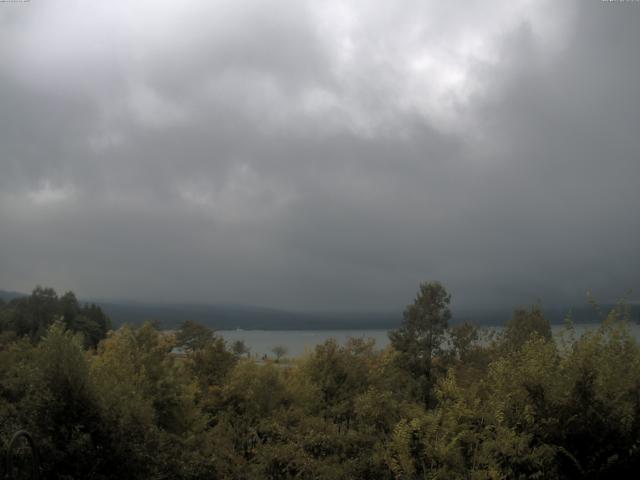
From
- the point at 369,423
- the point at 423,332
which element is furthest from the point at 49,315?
the point at 369,423

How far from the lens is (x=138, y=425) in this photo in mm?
17125

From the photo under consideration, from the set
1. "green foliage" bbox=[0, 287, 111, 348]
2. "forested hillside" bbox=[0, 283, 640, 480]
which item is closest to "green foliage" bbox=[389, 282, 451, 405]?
"forested hillside" bbox=[0, 283, 640, 480]

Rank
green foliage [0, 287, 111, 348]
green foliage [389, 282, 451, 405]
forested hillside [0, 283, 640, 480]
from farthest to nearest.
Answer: green foliage [0, 287, 111, 348], green foliage [389, 282, 451, 405], forested hillside [0, 283, 640, 480]

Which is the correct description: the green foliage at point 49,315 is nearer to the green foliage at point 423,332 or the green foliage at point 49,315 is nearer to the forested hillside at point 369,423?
the green foliage at point 423,332

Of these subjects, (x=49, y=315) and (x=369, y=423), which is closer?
(x=369, y=423)

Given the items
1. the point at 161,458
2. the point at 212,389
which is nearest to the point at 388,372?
the point at 212,389

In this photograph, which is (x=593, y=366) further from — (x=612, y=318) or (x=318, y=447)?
(x=318, y=447)

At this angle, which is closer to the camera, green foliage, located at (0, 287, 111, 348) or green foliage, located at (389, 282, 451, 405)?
green foliage, located at (389, 282, 451, 405)

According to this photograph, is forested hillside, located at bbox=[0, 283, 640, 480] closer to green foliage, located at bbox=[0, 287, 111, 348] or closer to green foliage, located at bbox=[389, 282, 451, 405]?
green foliage, located at bbox=[389, 282, 451, 405]

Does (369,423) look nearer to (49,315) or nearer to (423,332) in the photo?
(423,332)

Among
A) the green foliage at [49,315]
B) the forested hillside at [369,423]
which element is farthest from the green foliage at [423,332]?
the green foliage at [49,315]

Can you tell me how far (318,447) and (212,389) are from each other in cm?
1329

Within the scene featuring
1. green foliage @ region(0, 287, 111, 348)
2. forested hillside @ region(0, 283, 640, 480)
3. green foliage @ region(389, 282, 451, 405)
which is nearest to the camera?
forested hillside @ region(0, 283, 640, 480)

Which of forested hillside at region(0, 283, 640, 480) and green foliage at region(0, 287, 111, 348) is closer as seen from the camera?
forested hillside at region(0, 283, 640, 480)
